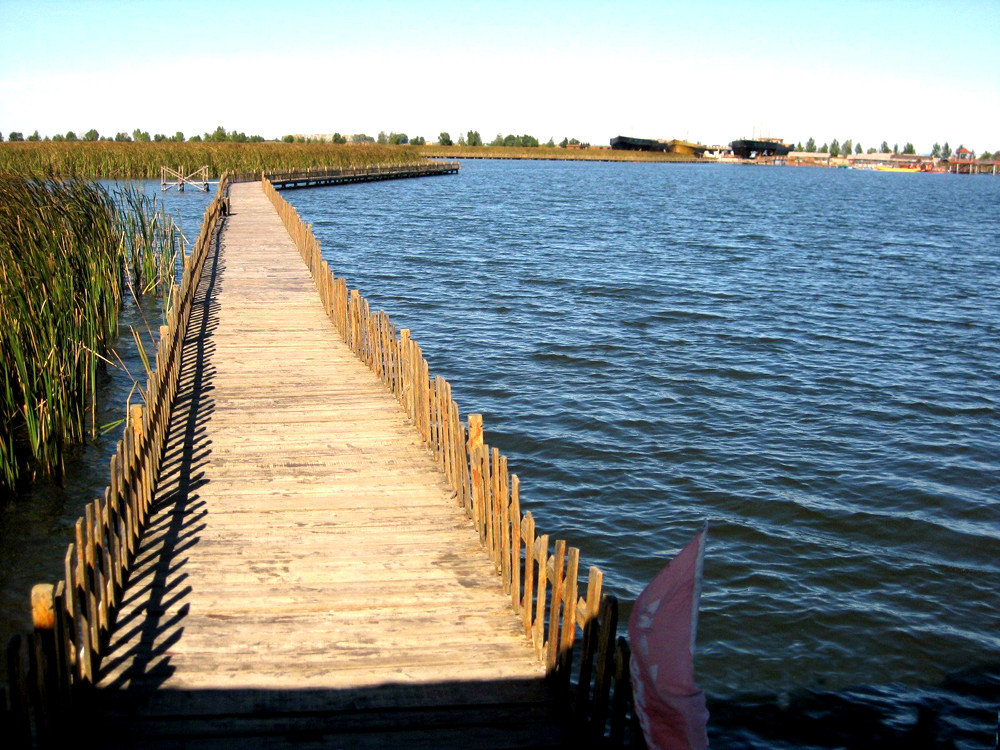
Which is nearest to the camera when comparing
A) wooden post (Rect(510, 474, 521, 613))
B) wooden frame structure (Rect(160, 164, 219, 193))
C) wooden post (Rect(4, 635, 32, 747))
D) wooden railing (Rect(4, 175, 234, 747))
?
wooden post (Rect(4, 635, 32, 747))

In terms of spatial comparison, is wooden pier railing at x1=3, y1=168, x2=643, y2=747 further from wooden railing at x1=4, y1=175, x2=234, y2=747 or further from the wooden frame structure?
the wooden frame structure

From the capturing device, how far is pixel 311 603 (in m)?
6.31

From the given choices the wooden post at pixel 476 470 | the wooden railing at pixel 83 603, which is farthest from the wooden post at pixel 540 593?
the wooden railing at pixel 83 603

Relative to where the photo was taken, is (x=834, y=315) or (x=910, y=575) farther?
(x=834, y=315)

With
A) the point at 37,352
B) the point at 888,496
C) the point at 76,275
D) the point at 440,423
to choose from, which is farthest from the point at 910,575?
the point at 76,275

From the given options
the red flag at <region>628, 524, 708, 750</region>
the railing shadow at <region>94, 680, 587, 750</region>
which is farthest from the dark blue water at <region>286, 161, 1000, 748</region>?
the red flag at <region>628, 524, 708, 750</region>

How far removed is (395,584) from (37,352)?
602 cm

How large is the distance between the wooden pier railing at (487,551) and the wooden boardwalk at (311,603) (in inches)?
6.3

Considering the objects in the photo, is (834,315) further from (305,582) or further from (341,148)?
(341,148)

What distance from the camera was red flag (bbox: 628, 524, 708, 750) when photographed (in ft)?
12.4

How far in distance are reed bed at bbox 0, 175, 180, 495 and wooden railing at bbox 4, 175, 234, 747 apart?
223cm

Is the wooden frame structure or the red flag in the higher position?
the wooden frame structure

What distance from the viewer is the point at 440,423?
8.78 metres

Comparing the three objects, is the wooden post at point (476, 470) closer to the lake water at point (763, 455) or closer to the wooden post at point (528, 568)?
the wooden post at point (528, 568)
